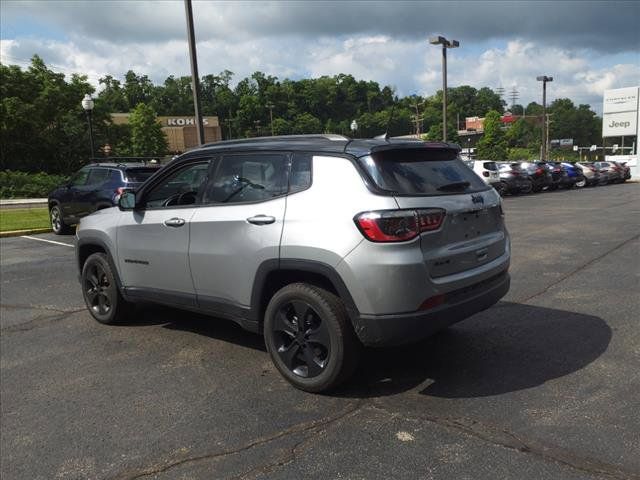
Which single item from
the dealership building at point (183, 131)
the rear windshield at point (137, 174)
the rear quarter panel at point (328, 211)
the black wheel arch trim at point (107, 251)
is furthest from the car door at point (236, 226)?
the dealership building at point (183, 131)

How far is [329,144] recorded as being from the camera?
4.01m

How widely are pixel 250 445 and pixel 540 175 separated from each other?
27636 mm

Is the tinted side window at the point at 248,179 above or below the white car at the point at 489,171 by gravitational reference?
above

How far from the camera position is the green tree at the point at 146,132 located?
3174 inches

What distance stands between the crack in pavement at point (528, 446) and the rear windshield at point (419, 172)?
57.0 inches

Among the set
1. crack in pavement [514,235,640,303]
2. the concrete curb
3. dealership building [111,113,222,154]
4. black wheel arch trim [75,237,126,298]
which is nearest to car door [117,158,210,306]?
black wheel arch trim [75,237,126,298]

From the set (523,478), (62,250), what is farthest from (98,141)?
(523,478)

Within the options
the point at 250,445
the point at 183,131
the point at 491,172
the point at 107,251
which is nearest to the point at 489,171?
the point at 491,172

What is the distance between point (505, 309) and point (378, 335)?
2716 millimetres

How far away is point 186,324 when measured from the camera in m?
5.76

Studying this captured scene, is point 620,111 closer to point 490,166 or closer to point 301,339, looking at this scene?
point 490,166

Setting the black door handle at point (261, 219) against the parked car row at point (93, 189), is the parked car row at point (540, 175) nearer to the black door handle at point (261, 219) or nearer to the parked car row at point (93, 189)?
the parked car row at point (93, 189)

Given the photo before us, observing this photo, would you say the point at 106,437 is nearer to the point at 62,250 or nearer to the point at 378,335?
the point at 378,335

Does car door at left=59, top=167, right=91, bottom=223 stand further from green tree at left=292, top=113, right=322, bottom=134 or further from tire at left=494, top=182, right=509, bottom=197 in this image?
green tree at left=292, top=113, right=322, bottom=134
